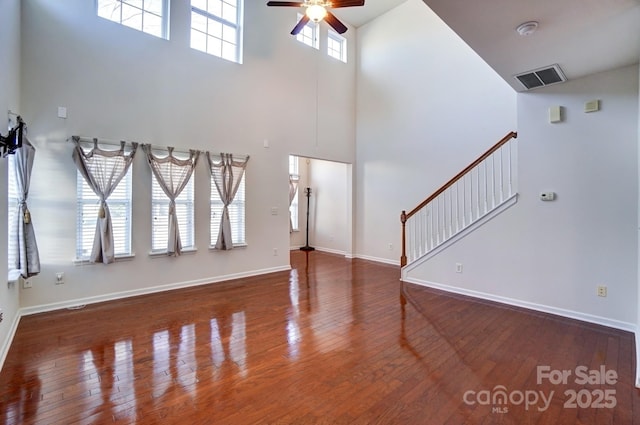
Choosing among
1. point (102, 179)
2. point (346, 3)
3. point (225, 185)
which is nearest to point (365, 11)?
point (346, 3)

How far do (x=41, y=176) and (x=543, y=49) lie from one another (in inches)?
228

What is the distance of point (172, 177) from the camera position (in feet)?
15.9

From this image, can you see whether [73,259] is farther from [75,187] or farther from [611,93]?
[611,93]

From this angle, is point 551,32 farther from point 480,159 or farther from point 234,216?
point 234,216

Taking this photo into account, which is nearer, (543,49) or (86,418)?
(86,418)

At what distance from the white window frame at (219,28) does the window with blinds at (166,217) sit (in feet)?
7.78

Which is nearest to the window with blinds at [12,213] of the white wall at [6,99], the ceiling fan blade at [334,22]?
the white wall at [6,99]

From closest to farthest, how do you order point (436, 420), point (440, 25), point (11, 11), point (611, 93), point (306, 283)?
point (436, 420) < point (11, 11) < point (611, 93) < point (306, 283) < point (440, 25)

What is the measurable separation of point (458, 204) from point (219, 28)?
523 cm

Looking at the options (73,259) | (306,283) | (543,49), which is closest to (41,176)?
(73,259)

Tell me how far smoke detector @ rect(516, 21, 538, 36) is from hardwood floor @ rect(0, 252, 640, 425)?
2856 mm

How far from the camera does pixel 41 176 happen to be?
3852mm

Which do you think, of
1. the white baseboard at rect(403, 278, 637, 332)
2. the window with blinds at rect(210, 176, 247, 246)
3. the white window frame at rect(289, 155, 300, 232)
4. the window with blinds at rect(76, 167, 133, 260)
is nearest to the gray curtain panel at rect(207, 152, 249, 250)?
the window with blinds at rect(210, 176, 247, 246)

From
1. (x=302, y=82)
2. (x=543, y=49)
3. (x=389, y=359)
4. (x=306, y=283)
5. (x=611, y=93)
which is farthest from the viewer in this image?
(x=302, y=82)
